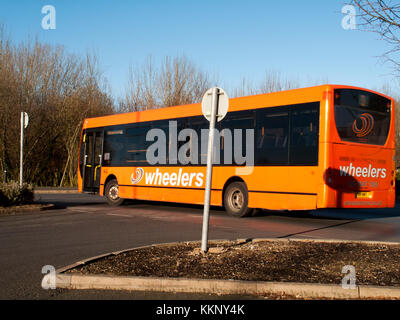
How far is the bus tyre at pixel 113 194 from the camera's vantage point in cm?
1883

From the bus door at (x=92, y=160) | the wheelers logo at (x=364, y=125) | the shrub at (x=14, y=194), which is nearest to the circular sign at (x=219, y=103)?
the wheelers logo at (x=364, y=125)

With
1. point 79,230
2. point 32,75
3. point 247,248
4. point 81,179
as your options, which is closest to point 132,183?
point 81,179

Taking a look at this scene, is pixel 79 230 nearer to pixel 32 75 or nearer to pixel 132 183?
pixel 132 183

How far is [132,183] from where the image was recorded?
17.8 metres

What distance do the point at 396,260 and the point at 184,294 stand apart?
345 cm

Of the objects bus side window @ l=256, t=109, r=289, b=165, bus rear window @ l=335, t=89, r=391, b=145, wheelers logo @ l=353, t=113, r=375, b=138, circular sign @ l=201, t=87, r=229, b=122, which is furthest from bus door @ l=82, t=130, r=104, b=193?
circular sign @ l=201, t=87, r=229, b=122

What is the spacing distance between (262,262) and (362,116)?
23.3 ft

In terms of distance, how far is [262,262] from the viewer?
693 cm

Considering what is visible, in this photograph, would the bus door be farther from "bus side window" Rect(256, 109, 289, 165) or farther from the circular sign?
the circular sign

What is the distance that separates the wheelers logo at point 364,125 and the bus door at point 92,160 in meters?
10.4

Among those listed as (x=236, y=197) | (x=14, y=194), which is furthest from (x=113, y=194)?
(x=236, y=197)

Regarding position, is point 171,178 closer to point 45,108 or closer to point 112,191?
point 112,191

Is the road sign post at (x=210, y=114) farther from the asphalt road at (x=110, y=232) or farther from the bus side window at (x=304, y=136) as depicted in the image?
the bus side window at (x=304, y=136)

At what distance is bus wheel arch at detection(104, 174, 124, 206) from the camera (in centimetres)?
1884
